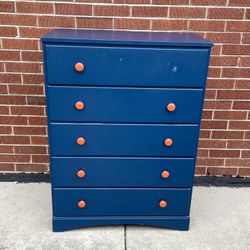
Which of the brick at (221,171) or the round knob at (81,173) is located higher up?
the round knob at (81,173)

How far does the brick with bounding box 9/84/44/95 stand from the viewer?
9.05 feet

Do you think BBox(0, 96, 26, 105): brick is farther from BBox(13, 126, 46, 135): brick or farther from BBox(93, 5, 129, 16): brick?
BBox(93, 5, 129, 16): brick

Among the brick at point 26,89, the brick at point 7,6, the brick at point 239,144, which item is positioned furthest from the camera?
the brick at point 239,144

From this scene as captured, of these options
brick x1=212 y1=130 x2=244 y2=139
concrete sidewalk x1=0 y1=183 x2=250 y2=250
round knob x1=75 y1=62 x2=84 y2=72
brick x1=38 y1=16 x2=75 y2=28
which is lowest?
concrete sidewalk x1=0 y1=183 x2=250 y2=250

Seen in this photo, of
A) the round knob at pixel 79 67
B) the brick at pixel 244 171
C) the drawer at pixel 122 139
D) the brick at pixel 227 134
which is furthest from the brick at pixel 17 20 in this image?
the brick at pixel 244 171

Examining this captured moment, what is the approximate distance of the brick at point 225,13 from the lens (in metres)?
2.59

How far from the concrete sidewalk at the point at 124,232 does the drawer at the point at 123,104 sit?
89cm

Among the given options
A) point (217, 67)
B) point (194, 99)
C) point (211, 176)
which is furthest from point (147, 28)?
point (211, 176)

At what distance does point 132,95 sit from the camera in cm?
206

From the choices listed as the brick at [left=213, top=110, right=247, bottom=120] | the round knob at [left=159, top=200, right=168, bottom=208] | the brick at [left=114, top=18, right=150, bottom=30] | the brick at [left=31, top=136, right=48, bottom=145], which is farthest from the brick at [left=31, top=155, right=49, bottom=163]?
the brick at [left=213, top=110, right=247, bottom=120]

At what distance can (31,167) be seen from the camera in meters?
3.03

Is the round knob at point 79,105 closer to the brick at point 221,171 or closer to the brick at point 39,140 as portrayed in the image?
the brick at point 39,140

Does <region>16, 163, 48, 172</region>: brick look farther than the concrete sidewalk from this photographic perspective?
Yes

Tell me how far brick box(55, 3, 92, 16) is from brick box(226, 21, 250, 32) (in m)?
1.14
